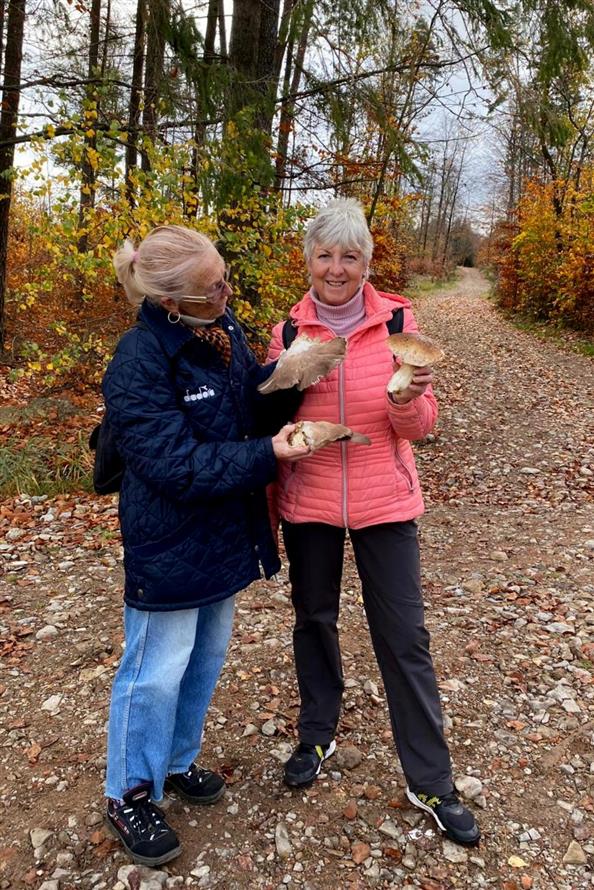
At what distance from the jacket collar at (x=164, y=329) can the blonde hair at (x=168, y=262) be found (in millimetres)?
36

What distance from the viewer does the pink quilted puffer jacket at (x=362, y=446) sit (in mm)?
2344

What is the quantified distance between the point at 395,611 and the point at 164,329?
1384mm

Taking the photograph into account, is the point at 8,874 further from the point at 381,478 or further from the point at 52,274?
the point at 52,274

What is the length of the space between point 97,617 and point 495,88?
6.01 meters

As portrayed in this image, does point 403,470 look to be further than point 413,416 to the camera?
Yes

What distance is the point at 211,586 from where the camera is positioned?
2.18 m

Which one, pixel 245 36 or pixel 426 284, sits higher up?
pixel 245 36

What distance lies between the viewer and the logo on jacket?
210 cm

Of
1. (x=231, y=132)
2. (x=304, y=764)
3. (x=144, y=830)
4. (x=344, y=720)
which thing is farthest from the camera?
(x=231, y=132)

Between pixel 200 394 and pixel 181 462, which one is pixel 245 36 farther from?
pixel 181 462

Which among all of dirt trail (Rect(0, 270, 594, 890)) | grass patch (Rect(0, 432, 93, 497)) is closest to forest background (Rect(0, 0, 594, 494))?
grass patch (Rect(0, 432, 93, 497))

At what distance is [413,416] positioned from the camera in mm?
2262

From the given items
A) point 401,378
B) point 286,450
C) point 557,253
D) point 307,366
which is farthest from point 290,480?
point 557,253

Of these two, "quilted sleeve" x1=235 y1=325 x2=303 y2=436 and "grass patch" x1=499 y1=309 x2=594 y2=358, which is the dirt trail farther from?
"grass patch" x1=499 y1=309 x2=594 y2=358
